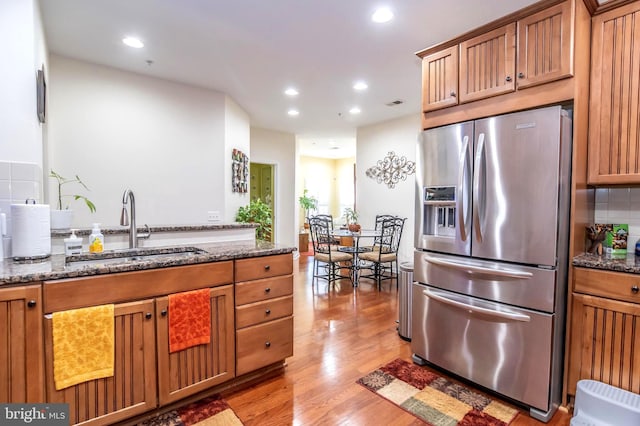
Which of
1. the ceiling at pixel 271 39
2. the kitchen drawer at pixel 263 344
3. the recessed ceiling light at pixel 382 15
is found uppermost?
the ceiling at pixel 271 39

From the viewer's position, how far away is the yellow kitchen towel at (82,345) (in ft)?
4.99

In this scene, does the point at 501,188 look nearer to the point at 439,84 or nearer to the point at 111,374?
the point at 439,84

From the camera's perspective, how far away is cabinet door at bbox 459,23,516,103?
6.75 ft

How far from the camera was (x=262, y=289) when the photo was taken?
2.24m

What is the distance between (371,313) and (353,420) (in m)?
Result: 1.90

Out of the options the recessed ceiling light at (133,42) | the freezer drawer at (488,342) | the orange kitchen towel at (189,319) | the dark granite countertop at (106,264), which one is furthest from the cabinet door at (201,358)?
the recessed ceiling light at (133,42)

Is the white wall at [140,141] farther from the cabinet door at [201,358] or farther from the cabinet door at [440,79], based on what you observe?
the cabinet door at [440,79]

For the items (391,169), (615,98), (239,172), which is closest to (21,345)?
(615,98)

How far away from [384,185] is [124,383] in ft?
16.7

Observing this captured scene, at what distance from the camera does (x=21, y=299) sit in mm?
1435

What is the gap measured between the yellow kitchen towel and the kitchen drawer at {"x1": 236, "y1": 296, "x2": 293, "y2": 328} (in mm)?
737

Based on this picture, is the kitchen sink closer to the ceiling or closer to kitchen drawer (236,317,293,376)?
kitchen drawer (236,317,293,376)

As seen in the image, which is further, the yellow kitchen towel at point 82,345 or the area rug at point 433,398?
the area rug at point 433,398

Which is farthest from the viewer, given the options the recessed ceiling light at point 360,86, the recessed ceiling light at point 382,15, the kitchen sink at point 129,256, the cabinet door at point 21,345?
the recessed ceiling light at point 360,86
